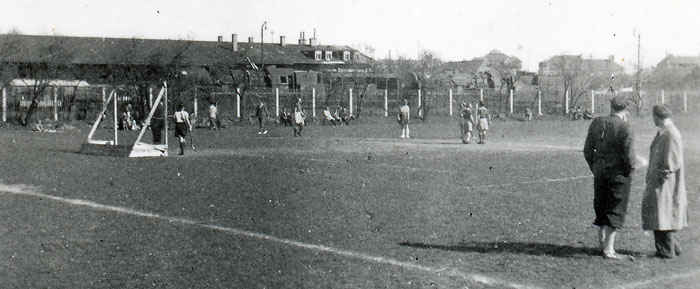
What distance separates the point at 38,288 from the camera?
21.2 ft

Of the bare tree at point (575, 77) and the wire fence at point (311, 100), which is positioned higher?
the bare tree at point (575, 77)

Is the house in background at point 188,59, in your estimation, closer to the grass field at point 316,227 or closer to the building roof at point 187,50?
the building roof at point 187,50

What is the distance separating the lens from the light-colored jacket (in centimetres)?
783

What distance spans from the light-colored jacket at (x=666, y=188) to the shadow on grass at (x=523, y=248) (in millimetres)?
485

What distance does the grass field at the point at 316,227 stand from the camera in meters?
7.01

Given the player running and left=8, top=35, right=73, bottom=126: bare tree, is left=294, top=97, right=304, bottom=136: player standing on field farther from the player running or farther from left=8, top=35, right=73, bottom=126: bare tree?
left=8, top=35, right=73, bottom=126: bare tree

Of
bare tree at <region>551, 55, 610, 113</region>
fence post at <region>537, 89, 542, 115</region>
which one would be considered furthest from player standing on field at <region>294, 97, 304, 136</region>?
bare tree at <region>551, 55, 610, 113</region>

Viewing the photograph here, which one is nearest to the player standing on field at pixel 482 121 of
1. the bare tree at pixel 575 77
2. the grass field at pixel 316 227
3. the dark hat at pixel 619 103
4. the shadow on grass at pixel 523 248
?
the grass field at pixel 316 227

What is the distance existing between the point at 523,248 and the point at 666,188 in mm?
1631

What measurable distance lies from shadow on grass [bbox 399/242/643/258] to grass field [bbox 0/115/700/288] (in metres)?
0.02

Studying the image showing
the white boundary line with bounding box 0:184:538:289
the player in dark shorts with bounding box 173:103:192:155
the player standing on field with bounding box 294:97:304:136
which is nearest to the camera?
the white boundary line with bounding box 0:184:538:289

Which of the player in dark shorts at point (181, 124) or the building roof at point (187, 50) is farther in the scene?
the building roof at point (187, 50)

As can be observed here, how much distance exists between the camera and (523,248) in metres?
8.32

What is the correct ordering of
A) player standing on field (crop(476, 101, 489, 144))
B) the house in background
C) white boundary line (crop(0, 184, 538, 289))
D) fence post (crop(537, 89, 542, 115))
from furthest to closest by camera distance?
fence post (crop(537, 89, 542, 115)) → the house in background → player standing on field (crop(476, 101, 489, 144)) → white boundary line (crop(0, 184, 538, 289))
